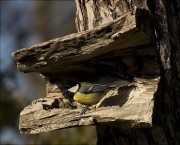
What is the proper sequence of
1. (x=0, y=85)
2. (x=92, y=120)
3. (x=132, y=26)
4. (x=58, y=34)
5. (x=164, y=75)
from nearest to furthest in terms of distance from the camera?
(x=132, y=26) → (x=92, y=120) → (x=164, y=75) → (x=0, y=85) → (x=58, y=34)

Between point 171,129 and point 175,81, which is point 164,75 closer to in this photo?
point 175,81

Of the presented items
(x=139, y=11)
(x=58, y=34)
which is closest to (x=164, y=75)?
(x=139, y=11)

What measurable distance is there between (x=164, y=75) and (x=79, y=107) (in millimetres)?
409

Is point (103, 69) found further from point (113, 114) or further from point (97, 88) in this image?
point (113, 114)

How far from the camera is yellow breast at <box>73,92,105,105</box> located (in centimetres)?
191

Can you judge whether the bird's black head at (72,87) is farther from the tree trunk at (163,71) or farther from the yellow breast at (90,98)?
the tree trunk at (163,71)

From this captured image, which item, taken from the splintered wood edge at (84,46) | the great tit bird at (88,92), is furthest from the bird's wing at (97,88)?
the splintered wood edge at (84,46)

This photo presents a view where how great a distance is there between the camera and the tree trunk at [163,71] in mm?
1888

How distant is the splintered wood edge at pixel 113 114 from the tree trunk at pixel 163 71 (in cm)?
10

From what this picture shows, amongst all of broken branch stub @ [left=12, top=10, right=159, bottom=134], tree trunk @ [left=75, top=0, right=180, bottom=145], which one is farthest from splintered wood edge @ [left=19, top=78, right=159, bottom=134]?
tree trunk @ [left=75, top=0, right=180, bottom=145]

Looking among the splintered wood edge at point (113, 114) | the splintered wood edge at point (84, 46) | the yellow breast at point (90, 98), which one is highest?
the splintered wood edge at point (84, 46)

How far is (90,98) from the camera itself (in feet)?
6.38

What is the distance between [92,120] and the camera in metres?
1.72

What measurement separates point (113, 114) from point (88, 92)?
0.24 meters
